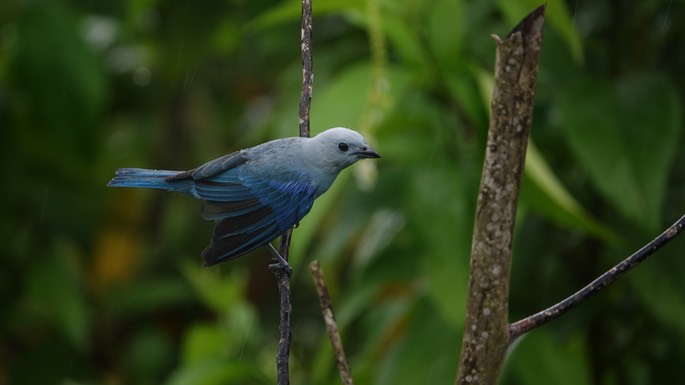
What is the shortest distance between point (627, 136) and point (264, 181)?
173 cm

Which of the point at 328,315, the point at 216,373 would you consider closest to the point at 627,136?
the point at 216,373

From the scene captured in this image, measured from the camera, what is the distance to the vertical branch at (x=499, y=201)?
91 centimetres

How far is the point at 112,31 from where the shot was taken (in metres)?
4.11

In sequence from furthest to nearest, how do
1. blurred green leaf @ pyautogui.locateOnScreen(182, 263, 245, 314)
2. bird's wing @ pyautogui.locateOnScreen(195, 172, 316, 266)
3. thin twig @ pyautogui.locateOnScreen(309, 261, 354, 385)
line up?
blurred green leaf @ pyautogui.locateOnScreen(182, 263, 245, 314)
thin twig @ pyautogui.locateOnScreen(309, 261, 354, 385)
bird's wing @ pyautogui.locateOnScreen(195, 172, 316, 266)

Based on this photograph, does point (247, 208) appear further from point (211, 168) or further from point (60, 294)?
point (60, 294)

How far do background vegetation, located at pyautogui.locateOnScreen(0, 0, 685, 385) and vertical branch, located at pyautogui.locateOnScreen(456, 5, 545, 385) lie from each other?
0.14 meters

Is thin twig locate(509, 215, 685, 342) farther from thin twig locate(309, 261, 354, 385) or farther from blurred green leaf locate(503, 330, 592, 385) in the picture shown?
blurred green leaf locate(503, 330, 592, 385)

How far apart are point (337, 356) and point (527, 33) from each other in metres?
0.44

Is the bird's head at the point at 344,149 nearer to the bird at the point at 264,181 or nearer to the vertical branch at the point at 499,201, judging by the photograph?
the bird at the point at 264,181

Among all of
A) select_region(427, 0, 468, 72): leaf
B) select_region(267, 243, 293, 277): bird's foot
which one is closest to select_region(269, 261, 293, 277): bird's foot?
select_region(267, 243, 293, 277): bird's foot

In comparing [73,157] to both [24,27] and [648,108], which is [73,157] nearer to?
[24,27]

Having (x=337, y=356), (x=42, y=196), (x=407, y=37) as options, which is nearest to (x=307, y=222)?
(x=407, y=37)

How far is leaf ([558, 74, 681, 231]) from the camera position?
228 cm

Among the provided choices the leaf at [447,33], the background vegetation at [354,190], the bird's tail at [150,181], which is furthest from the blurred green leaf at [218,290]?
the bird's tail at [150,181]
